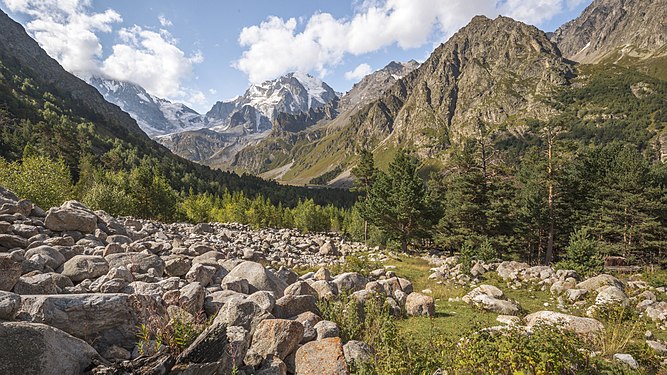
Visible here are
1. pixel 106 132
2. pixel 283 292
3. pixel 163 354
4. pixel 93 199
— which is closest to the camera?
pixel 163 354

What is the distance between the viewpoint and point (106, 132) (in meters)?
176

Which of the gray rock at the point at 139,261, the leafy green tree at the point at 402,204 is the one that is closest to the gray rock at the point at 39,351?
the gray rock at the point at 139,261

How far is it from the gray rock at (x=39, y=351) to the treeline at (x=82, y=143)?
91.5 m

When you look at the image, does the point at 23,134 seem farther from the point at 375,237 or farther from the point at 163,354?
the point at 163,354

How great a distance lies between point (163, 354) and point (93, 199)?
51.1 metres

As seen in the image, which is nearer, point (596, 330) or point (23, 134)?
point (596, 330)

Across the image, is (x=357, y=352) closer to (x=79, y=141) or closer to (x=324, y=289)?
(x=324, y=289)

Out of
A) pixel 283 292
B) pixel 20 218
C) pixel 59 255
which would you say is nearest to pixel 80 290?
pixel 59 255

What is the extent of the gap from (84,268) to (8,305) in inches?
201

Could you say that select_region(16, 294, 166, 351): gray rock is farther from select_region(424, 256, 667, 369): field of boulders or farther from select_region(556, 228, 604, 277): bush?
select_region(556, 228, 604, 277): bush

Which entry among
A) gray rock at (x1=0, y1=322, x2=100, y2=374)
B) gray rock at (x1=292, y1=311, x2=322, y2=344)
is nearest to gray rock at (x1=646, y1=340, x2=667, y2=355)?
gray rock at (x1=292, y1=311, x2=322, y2=344)

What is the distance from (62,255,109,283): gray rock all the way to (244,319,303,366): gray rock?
20.8 feet

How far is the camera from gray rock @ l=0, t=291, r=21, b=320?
558cm

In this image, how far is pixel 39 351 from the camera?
17.0 ft
